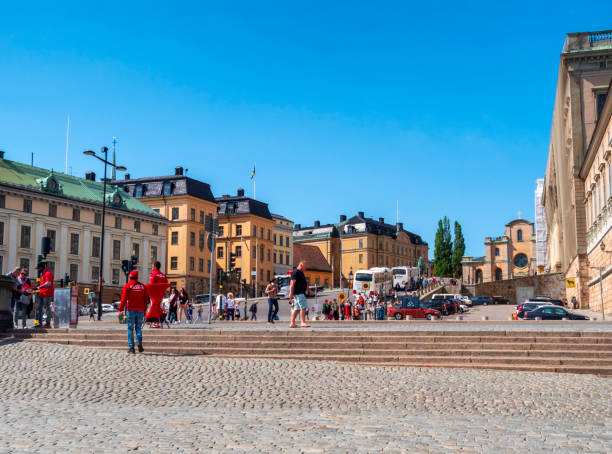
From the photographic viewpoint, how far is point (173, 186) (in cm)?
8912

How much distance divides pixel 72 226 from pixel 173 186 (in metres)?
21.1

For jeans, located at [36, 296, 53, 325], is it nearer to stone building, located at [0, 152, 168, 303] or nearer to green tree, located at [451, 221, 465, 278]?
stone building, located at [0, 152, 168, 303]

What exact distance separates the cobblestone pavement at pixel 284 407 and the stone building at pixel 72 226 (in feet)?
177

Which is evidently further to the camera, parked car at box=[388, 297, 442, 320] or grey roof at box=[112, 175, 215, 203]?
grey roof at box=[112, 175, 215, 203]

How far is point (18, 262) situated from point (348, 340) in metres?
55.6

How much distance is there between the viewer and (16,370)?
12.5 m

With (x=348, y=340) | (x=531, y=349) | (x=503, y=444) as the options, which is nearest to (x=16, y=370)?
(x=348, y=340)

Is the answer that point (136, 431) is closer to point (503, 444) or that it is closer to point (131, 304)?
point (503, 444)

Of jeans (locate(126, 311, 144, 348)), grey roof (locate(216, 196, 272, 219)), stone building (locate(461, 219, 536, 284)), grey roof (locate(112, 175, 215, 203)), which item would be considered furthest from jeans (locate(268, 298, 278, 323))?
stone building (locate(461, 219, 536, 284))

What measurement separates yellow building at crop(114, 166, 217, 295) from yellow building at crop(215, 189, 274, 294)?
8.42m

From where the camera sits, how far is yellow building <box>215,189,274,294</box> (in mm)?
98500

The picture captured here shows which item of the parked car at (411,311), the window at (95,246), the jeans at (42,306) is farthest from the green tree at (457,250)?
the jeans at (42,306)

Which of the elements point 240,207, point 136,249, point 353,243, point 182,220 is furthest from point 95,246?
point 353,243

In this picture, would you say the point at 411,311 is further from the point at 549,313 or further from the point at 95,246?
the point at 95,246
